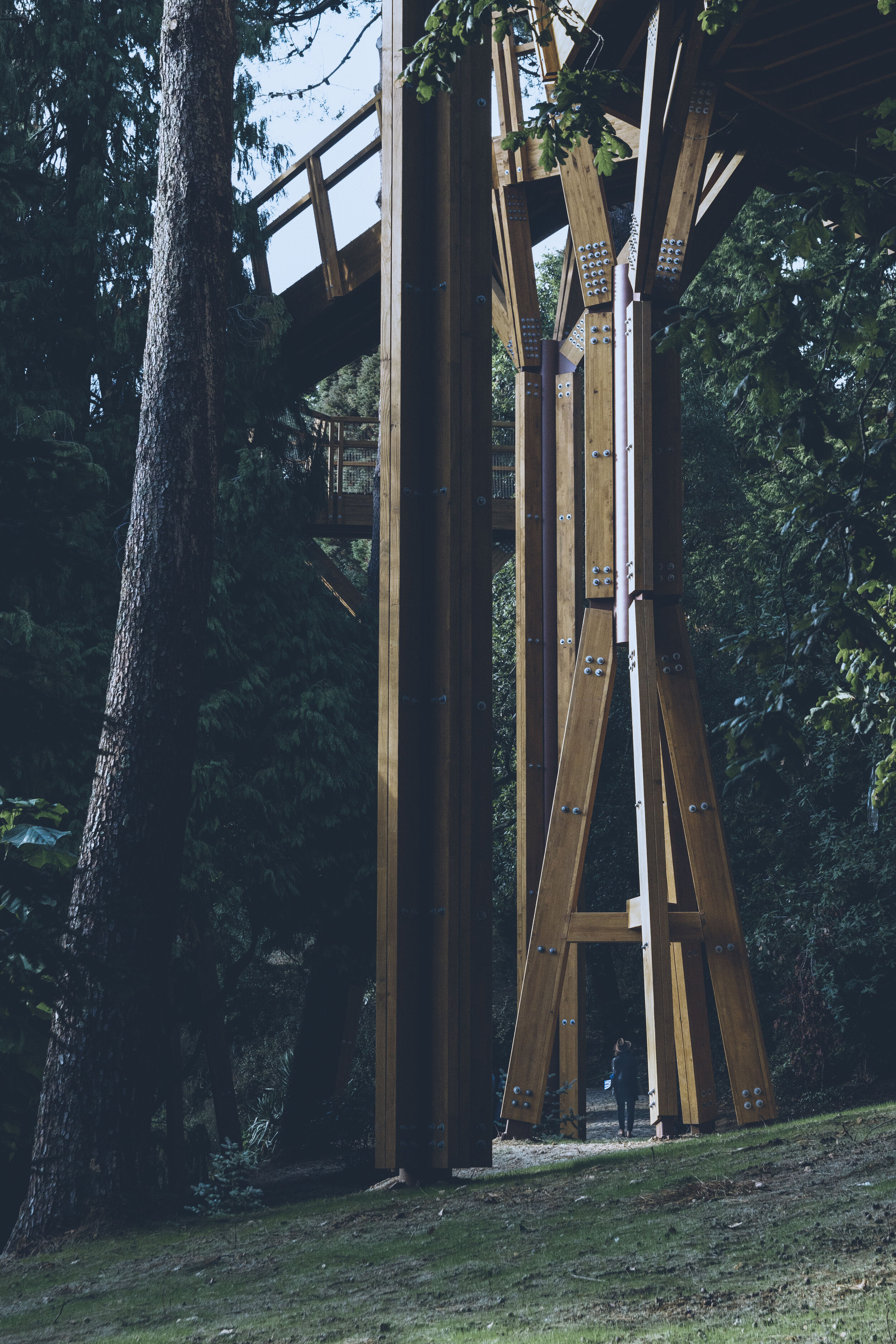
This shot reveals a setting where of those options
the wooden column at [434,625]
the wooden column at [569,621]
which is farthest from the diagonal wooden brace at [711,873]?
Result: the wooden column at [569,621]

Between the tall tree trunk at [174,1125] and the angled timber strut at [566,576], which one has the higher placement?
the angled timber strut at [566,576]

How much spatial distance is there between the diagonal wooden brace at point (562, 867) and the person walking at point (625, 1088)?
6759 mm

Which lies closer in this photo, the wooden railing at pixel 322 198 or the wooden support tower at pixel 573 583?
the wooden support tower at pixel 573 583

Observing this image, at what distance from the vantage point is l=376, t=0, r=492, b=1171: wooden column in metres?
7.43

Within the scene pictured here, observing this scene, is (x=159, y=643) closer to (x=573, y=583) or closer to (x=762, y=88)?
(x=573, y=583)

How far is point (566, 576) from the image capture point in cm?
1184

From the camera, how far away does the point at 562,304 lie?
12.5 metres

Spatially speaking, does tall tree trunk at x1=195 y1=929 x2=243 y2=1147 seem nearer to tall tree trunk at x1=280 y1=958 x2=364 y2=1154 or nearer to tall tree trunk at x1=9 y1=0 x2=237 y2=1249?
tall tree trunk at x1=280 y1=958 x2=364 y2=1154

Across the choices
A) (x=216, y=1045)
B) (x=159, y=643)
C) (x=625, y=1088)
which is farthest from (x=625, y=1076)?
(x=159, y=643)

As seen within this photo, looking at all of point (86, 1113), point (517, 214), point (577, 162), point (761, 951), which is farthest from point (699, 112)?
point (761, 951)

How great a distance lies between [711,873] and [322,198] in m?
8.35

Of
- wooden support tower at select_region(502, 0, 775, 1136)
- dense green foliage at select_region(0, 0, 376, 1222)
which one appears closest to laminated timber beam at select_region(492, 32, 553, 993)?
wooden support tower at select_region(502, 0, 775, 1136)

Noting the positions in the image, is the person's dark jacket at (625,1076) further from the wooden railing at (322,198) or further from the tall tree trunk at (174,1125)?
the wooden railing at (322,198)

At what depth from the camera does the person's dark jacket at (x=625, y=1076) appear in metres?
15.1
